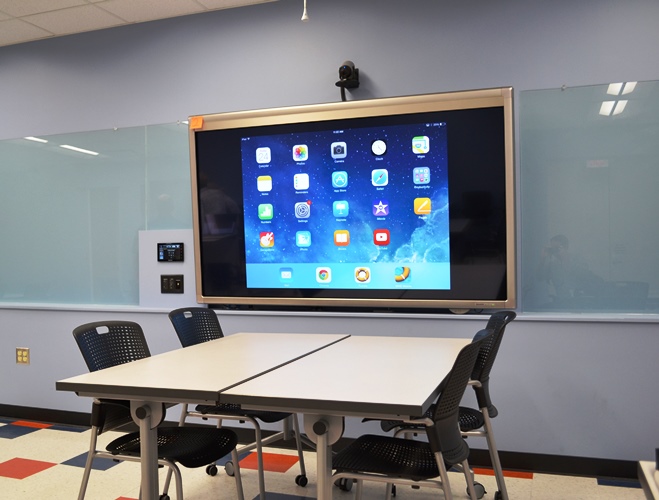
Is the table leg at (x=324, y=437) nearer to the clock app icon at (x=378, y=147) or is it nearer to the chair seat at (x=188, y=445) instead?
the chair seat at (x=188, y=445)

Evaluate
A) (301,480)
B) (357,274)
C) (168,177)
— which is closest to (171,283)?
(168,177)

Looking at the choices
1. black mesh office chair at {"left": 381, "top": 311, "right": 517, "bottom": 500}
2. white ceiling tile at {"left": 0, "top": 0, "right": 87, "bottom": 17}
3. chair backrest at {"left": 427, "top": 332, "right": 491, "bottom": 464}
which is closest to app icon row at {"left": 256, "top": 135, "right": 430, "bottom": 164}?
black mesh office chair at {"left": 381, "top": 311, "right": 517, "bottom": 500}

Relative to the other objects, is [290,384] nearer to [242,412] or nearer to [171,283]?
[242,412]

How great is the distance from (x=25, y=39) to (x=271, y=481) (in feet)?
12.5

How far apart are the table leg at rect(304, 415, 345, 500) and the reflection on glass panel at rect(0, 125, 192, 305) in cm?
269

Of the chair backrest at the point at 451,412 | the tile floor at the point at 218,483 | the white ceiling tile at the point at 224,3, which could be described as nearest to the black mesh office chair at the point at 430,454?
the chair backrest at the point at 451,412

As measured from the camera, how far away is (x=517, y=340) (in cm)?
376

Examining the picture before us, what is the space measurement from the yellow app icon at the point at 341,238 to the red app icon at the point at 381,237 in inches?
7.1

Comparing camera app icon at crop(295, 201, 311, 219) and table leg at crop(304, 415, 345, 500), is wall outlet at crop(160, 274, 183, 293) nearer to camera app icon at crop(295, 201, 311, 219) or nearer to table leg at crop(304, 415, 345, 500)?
camera app icon at crop(295, 201, 311, 219)

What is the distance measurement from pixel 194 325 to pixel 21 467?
1.40m

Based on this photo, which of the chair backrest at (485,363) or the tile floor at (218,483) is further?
the tile floor at (218,483)

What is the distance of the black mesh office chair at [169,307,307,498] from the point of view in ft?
10.2

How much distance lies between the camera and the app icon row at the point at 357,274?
398 centimetres

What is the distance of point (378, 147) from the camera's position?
4.02 meters
